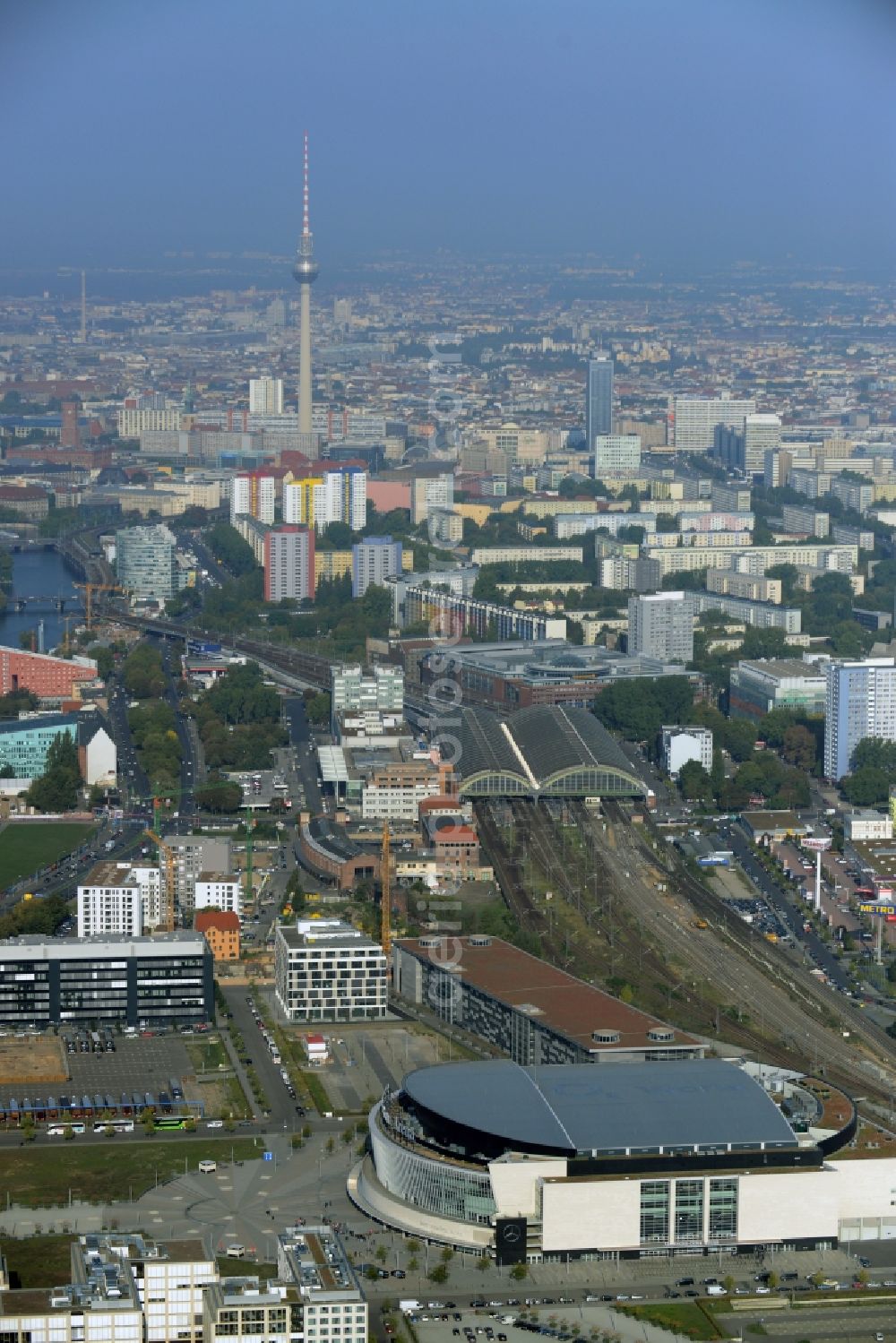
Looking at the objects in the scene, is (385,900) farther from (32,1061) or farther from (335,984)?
(32,1061)

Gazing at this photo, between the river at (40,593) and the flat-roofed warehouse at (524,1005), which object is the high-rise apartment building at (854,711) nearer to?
the flat-roofed warehouse at (524,1005)

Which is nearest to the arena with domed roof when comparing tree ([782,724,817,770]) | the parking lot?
the parking lot

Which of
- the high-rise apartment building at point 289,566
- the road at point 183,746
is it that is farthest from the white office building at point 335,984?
the high-rise apartment building at point 289,566

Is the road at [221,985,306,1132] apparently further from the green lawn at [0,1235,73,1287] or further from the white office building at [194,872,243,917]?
the green lawn at [0,1235,73,1287]

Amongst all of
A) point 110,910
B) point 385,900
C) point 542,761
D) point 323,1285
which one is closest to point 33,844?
point 110,910

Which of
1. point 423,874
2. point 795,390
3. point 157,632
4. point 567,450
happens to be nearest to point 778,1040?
point 423,874

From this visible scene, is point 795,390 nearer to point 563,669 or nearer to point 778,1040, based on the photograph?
point 563,669
